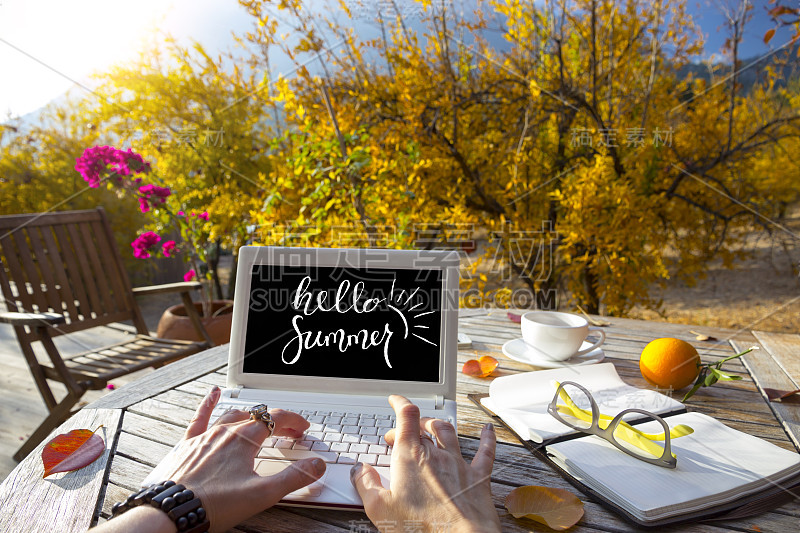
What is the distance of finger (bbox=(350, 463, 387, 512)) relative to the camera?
561 millimetres

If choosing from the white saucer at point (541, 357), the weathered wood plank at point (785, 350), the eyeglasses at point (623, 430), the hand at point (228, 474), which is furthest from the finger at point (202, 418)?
the weathered wood plank at point (785, 350)

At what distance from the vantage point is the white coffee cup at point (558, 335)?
1.07 m

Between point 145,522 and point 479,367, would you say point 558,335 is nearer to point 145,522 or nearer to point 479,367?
point 479,367

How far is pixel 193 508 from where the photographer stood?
0.54 meters

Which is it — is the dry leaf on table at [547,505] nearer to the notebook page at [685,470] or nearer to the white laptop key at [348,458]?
the notebook page at [685,470]

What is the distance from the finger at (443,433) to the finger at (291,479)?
17 centimetres

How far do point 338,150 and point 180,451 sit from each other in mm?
2056

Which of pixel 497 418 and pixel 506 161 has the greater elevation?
pixel 506 161

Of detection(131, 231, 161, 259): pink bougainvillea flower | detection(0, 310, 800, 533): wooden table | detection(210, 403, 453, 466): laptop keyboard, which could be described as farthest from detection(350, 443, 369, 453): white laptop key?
detection(131, 231, 161, 259): pink bougainvillea flower

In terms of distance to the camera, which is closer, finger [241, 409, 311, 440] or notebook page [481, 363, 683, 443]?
finger [241, 409, 311, 440]

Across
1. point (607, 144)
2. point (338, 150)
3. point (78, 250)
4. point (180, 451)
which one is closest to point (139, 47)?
point (78, 250)

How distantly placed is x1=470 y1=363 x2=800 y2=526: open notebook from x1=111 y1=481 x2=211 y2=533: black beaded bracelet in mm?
505

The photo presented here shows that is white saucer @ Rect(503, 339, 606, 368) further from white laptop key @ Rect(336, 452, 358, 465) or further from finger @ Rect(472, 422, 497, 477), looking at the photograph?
white laptop key @ Rect(336, 452, 358, 465)

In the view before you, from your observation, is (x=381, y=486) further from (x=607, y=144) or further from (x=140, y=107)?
(x=140, y=107)
